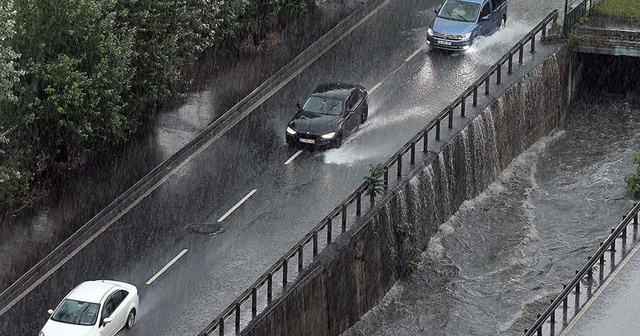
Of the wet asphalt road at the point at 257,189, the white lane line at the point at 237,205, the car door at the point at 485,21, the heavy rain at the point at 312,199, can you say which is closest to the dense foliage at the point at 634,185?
the heavy rain at the point at 312,199

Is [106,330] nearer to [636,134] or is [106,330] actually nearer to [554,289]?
[554,289]

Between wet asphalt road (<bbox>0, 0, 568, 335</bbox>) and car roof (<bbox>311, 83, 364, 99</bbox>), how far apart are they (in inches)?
51.5

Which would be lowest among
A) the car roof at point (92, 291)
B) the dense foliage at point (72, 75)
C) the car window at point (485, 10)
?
the car window at point (485, 10)

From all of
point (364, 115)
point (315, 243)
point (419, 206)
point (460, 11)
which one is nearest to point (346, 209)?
point (315, 243)

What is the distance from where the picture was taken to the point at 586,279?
31844 millimetres

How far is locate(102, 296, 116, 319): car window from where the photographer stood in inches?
1239

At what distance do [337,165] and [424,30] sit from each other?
1044 cm

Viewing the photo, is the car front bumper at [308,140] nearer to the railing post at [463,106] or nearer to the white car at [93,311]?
the railing post at [463,106]

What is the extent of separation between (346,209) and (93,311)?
8.09 meters

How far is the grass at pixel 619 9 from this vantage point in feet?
A: 159

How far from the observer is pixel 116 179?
3850 cm

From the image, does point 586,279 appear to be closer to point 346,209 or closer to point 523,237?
point 346,209

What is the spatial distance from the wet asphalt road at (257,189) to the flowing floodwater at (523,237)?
3113 millimetres

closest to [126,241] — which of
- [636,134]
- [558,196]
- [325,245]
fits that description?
[325,245]
